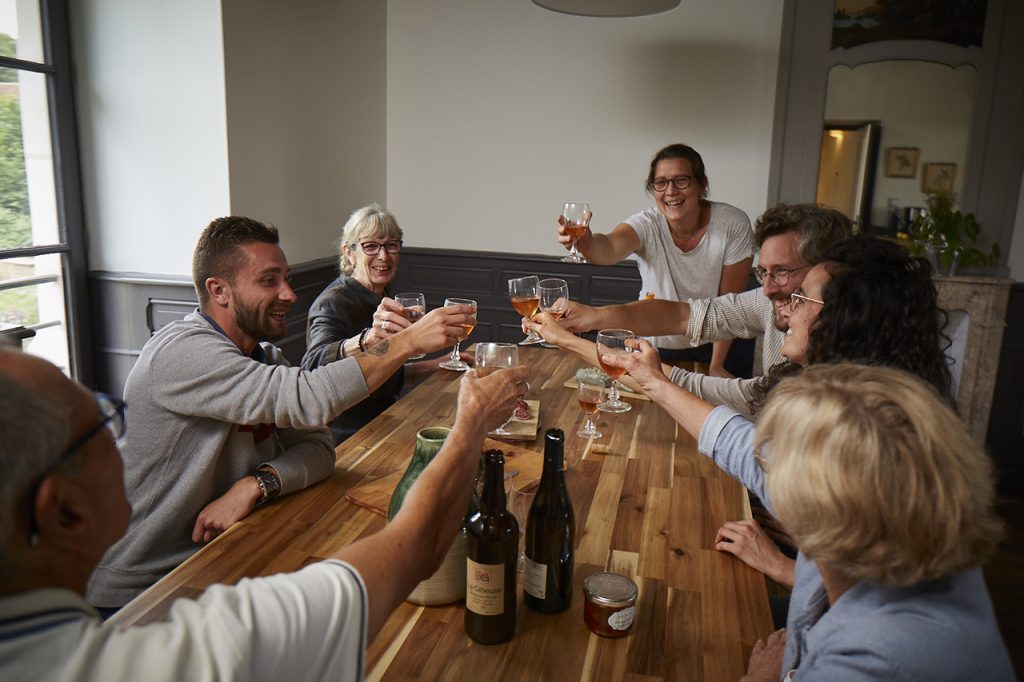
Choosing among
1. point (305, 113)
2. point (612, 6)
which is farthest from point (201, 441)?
point (305, 113)

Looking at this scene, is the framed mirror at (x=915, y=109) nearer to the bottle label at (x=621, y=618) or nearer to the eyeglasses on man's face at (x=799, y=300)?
the eyeglasses on man's face at (x=799, y=300)

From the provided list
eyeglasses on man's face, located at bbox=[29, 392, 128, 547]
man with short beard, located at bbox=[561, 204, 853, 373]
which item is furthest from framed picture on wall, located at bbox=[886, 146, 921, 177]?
eyeglasses on man's face, located at bbox=[29, 392, 128, 547]

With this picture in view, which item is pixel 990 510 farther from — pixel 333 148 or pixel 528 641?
pixel 333 148

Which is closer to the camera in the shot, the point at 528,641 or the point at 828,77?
the point at 528,641

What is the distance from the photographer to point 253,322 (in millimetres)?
1907

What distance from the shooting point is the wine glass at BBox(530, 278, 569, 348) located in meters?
2.38

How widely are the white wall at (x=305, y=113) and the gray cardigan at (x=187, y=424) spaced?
6.82 ft

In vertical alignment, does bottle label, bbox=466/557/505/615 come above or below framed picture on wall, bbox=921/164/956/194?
below

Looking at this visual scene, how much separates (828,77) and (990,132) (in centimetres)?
101

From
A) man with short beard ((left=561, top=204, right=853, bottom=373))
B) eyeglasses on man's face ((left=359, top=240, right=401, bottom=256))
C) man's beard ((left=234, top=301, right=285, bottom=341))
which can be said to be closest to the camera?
man's beard ((left=234, top=301, right=285, bottom=341))

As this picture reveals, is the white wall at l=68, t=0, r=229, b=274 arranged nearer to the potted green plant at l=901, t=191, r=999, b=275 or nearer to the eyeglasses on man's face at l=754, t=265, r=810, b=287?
the eyeglasses on man's face at l=754, t=265, r=810, b=287

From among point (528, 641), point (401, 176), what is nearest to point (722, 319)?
point (528, 641)

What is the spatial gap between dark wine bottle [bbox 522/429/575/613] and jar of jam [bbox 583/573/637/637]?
52 millimetres

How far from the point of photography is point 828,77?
15.0ft
